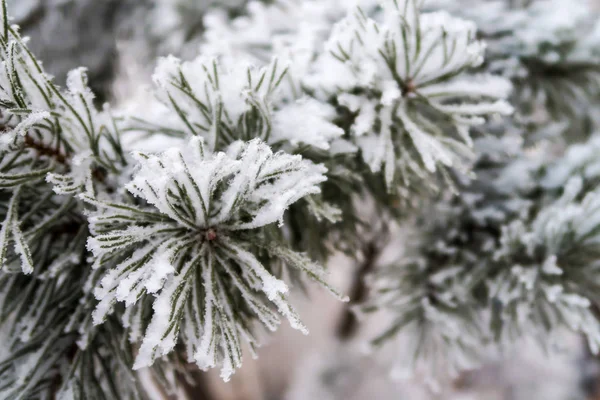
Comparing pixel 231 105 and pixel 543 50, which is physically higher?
pixel 231 105

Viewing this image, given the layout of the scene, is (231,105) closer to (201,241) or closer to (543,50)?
(201,241)

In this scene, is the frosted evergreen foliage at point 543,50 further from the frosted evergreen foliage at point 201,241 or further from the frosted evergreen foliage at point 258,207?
the frosted evergreen foliage at point 201,241

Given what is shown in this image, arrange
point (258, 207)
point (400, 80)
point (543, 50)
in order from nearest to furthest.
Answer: point (258, 207) → point (400, 80) → point (543, 50)

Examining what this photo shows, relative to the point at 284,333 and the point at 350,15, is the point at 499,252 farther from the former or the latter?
the point at 284,333

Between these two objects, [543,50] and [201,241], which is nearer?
[201,241]

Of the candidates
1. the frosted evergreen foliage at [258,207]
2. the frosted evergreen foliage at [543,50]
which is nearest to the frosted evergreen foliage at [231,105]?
the frosted evergreen foliage at [258,207]

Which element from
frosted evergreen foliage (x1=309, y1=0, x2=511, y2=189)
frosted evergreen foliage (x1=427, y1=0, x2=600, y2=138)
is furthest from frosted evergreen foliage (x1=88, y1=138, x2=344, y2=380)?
frosted evergreen foliage (x1=427, y1=0, x2=600, y2=138)

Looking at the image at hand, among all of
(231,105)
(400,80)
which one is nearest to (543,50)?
(400,80)

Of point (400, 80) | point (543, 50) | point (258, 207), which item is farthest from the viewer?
point (543, 50)
